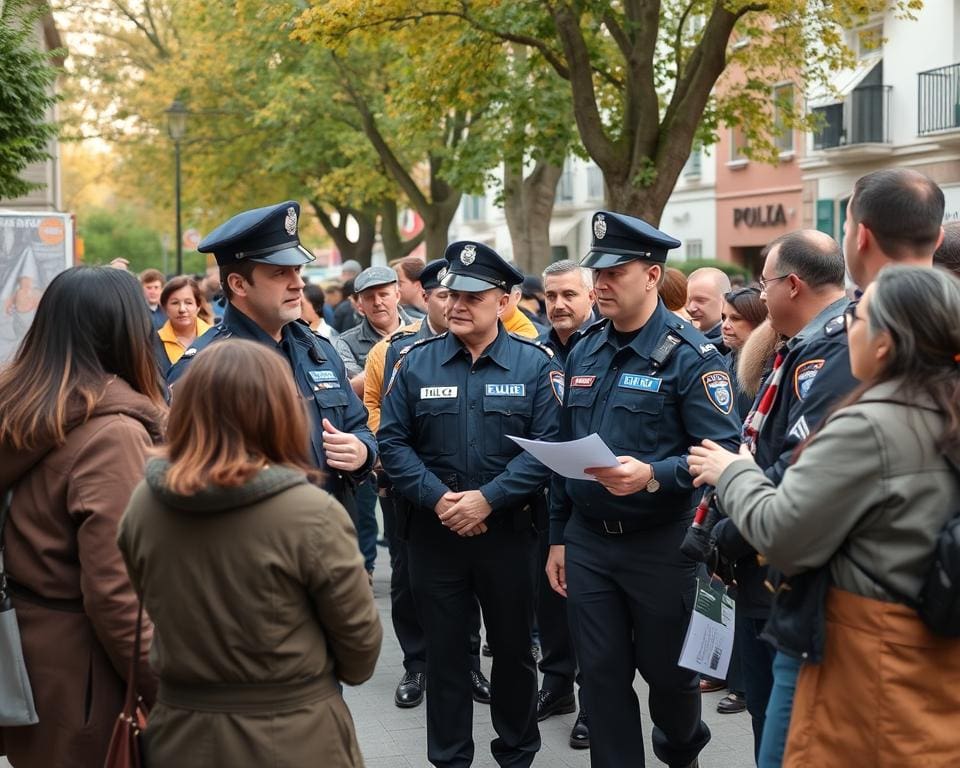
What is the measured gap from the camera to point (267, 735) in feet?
9.67

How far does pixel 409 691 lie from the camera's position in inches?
267

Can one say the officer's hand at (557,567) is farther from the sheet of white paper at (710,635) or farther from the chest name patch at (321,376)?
the chest name patch at (321,376)

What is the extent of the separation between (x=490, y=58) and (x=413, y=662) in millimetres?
11511

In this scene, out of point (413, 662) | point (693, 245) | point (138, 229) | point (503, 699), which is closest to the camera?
point (503, 699)

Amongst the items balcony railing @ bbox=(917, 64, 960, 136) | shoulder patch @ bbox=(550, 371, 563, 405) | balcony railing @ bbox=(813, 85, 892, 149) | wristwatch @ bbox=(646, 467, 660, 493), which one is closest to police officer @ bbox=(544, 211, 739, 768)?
wristwatch @ bbox=(646, 467, 660, 493)

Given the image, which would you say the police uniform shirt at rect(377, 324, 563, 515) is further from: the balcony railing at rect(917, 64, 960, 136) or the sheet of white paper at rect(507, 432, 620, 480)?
the balcony railing at rect(917, 64, 960, 136)

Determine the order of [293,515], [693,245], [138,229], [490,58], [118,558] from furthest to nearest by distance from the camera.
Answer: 1. [138,229]
2. [693,245]
3. [490,58]
4. [118,558]
5. [293,515]

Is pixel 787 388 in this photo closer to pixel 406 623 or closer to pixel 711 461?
pixel 711 461

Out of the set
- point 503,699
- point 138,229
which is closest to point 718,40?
point 503,699

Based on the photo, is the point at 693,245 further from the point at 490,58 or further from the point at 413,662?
the point at 413,662

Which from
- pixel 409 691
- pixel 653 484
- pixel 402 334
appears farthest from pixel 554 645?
pixel 653 484

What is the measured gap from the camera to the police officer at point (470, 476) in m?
5.18

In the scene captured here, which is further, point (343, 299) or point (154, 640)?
point (343, 299)

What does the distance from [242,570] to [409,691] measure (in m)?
4.07
